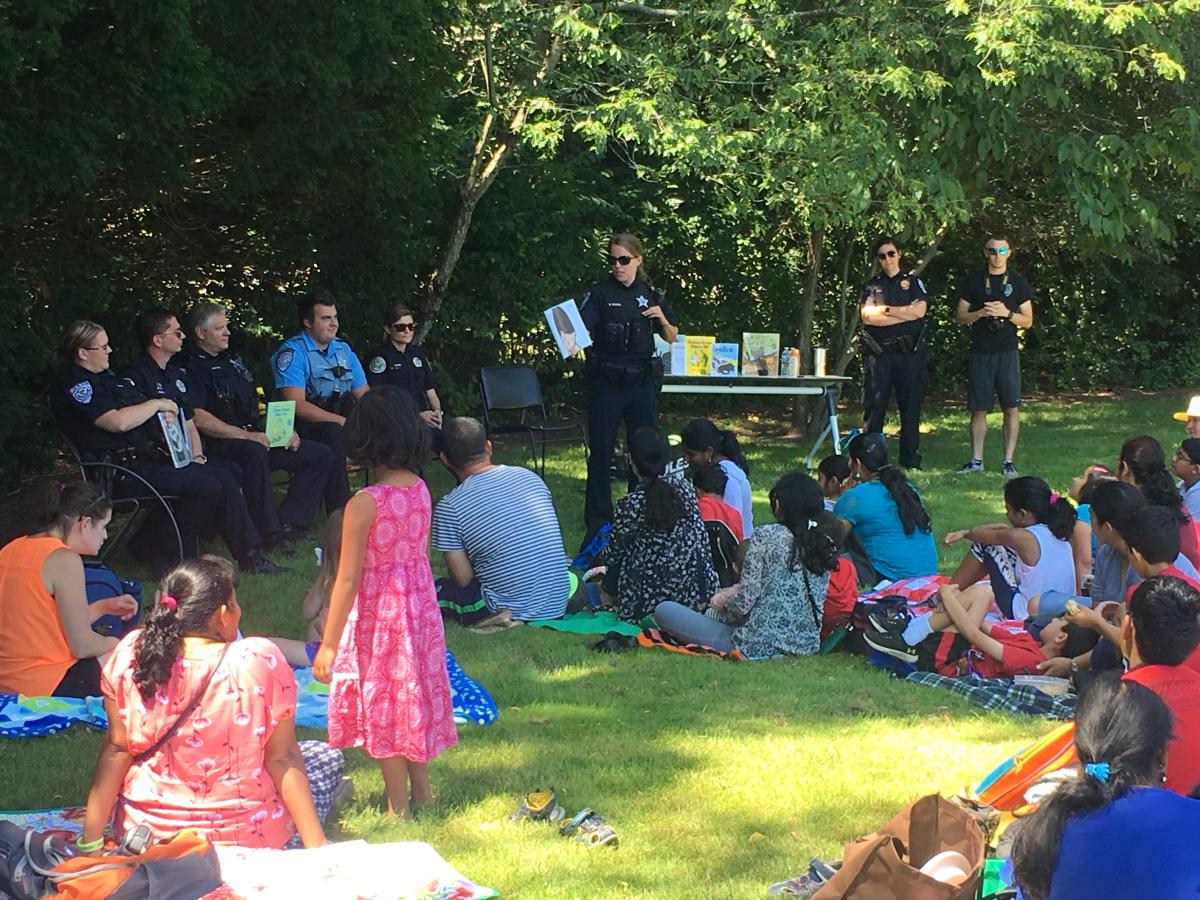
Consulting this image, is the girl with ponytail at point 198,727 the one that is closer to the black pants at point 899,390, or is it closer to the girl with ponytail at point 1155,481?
the girl with ponytail at point 1155,481

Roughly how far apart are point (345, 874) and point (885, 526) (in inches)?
176

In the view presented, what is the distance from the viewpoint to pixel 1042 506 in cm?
652

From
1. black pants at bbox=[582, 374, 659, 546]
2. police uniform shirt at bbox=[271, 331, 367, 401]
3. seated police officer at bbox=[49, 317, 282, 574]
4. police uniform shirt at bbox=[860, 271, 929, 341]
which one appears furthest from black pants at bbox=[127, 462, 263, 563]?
police uniform shirt at bbox=[860, 271, 929, 341]

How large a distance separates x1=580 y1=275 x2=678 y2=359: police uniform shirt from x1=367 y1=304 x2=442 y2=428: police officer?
141cm

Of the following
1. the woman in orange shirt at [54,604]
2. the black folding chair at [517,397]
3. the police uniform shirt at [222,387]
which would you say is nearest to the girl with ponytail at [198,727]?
the woman in orange shirt at [54,604]

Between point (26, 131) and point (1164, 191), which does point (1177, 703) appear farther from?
point (1164, 191)

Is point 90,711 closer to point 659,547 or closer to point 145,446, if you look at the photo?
point 145,446

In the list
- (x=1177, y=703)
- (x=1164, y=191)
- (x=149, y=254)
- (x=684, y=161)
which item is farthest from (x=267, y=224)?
(x=1164, y=191)

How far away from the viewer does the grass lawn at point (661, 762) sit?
425cm

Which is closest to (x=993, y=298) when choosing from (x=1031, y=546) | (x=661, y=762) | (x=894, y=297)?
(x=894, y=297)

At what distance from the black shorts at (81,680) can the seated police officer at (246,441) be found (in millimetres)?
2897

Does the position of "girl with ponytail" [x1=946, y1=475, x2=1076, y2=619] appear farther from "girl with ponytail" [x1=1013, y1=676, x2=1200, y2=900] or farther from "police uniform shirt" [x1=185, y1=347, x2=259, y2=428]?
"police uniform shirt" [x1=185, y1=347, x2=259, y2=428]

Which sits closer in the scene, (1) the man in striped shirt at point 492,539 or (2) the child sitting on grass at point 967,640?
(2) the child sitting on grass at point 967,640

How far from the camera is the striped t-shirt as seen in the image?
7.17 m
